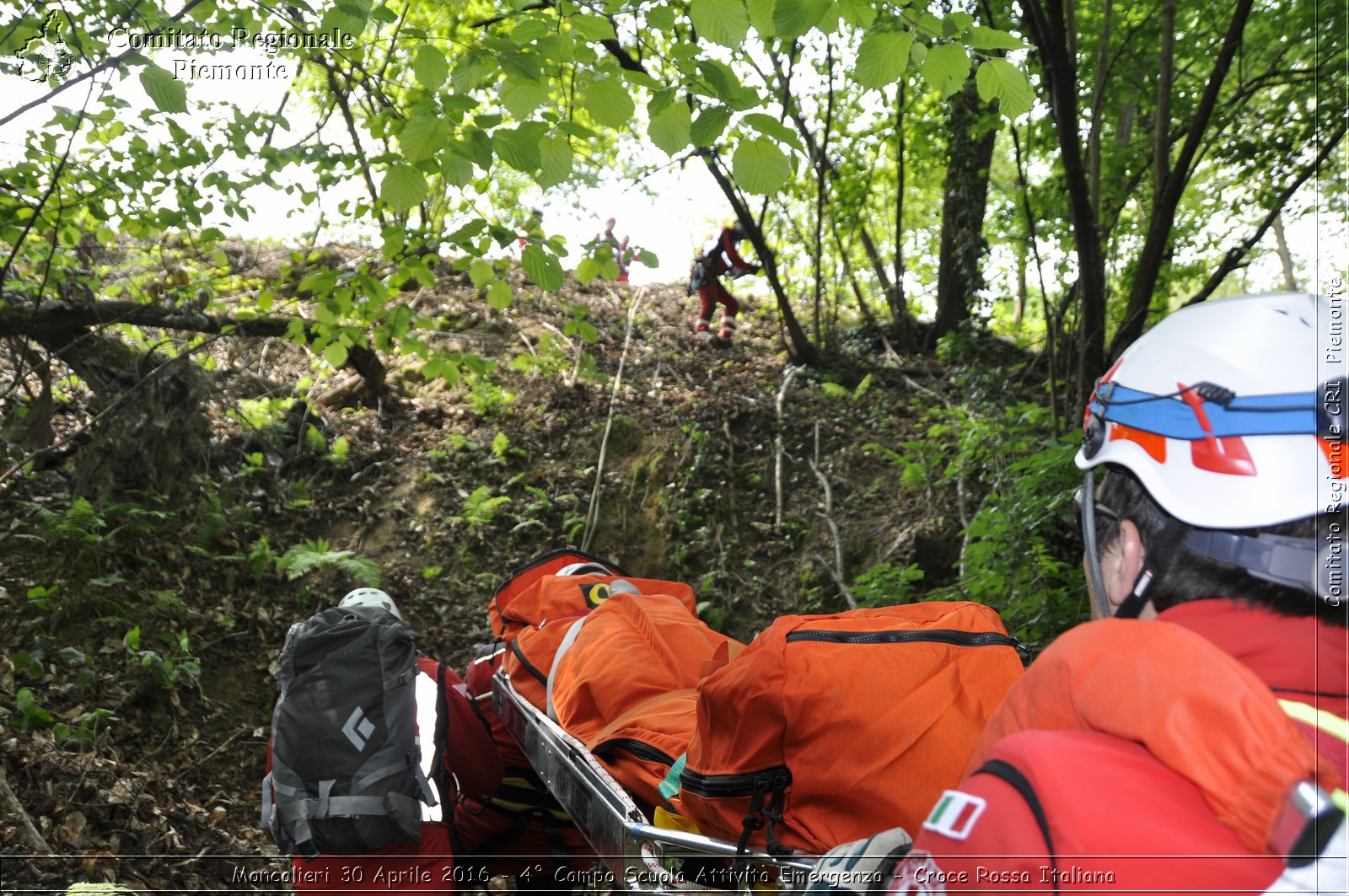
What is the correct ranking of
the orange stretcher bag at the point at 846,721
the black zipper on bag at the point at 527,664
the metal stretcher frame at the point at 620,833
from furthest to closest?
1. the black zipper on bag at the point at 527,664
2. the metal stretcher frame at the point at 620,833
3. the orange stretcher bag at the point at 846,721

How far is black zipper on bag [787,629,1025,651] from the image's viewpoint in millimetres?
1920

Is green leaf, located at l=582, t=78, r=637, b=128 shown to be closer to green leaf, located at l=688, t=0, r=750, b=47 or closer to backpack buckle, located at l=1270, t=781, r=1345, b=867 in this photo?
green leaf, located at l=688, t=0, r=750, b=47

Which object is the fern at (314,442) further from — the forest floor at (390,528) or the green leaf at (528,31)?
the green leaf at (528,31)

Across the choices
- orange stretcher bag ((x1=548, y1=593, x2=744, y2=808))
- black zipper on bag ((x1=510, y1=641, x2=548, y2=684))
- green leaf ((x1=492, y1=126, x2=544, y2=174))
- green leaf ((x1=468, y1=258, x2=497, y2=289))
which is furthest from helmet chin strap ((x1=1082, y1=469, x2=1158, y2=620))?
green leaf ((x1=468, y1=258, x2=497, y2=289))

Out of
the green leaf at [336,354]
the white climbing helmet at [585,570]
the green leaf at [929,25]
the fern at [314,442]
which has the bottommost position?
the white climbing helmet at [585,570]

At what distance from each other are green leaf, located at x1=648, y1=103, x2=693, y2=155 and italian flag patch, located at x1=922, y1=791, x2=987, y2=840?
223 cm

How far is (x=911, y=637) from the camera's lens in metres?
1.92

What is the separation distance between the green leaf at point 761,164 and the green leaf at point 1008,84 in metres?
0.73

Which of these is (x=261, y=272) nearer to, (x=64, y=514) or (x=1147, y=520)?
(x=64, y=514)

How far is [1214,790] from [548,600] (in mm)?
3313

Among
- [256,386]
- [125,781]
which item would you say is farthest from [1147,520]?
[256,386]

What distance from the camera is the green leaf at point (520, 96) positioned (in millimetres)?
2830

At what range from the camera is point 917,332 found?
34.0 feet

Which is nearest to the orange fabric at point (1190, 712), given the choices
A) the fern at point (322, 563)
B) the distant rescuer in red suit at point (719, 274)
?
the fern at point (322, 563)
